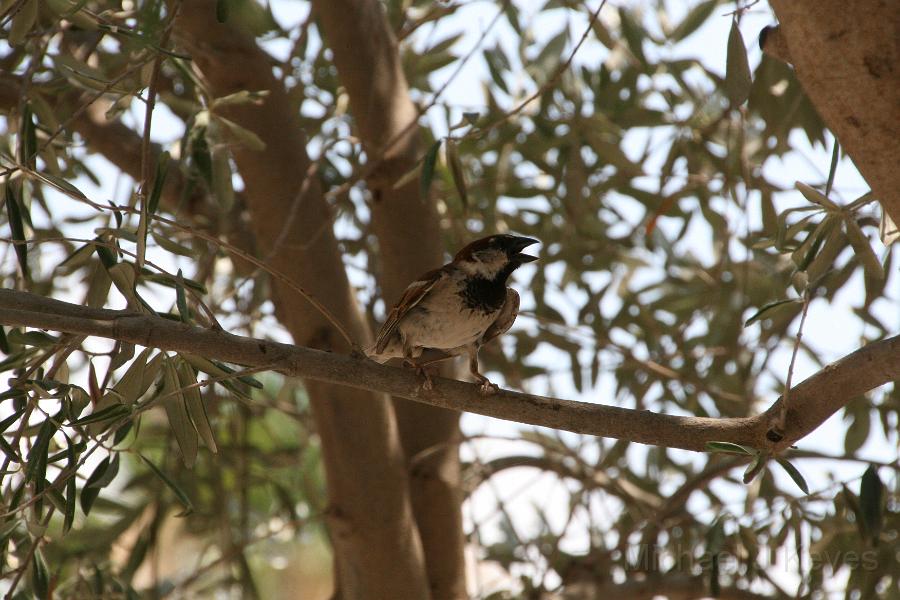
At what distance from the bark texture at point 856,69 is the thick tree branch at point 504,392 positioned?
45cm

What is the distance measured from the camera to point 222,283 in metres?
5.23

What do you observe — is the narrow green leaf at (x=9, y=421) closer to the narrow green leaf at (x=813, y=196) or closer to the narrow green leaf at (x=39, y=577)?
the narrow green leaf at (x=39, y=577)

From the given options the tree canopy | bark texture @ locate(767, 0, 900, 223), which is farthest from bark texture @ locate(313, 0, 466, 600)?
bark texture @ locate(767, 0, 900, 223)

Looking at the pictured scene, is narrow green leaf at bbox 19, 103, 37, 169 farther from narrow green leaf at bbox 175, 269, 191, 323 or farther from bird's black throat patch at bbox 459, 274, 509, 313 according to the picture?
bird's black throat patch at bbox 459, 274, 509, 313

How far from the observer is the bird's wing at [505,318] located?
326cm

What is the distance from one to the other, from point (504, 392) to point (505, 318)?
113 cm

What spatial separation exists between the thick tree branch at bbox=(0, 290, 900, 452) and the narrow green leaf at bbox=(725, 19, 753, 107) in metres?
0.68

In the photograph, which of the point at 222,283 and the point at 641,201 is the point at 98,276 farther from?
the point at 222,283

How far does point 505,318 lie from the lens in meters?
3.28

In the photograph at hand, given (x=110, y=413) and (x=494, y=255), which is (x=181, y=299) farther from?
(x=494, y=255)

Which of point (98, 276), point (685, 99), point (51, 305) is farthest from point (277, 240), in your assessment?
point (685, 99)

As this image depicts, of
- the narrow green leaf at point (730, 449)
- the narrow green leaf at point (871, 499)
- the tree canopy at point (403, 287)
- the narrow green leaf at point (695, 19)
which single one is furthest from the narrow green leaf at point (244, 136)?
the narrow green leaf at point (871, 499)

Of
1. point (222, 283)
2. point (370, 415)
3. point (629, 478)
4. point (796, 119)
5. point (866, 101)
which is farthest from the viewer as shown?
point (222, 283)

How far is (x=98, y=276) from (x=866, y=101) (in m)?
1.82
